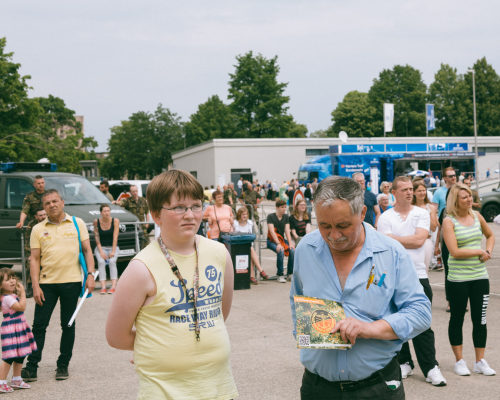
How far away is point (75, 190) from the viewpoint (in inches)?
547

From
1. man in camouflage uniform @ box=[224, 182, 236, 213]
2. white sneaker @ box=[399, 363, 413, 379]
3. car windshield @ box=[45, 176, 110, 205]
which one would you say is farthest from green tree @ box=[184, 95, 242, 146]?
white sneaker @ box=[399, 363, 413, 379]

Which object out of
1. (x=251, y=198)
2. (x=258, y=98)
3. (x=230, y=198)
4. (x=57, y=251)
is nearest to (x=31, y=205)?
(x=57, y=251)

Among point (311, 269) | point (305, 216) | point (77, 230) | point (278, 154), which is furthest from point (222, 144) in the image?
point (311, 269)

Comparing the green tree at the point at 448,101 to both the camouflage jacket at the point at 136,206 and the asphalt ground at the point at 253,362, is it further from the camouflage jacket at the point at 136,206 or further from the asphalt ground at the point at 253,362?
the asphalt ground at the point at 253,362

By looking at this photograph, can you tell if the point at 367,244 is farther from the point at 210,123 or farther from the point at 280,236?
the point at 210,123

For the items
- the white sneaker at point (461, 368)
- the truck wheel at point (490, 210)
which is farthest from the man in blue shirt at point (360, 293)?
the truck wheel at point (490, 210)

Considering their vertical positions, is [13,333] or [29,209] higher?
[29,209]

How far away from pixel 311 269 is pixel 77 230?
13.5ft

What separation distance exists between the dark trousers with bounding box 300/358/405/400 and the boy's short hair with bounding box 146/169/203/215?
1040 millimetres

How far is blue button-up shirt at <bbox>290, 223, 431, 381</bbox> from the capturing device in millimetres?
2805

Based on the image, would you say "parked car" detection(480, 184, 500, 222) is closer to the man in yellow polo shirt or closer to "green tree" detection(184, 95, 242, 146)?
the man in yellow polo shirt

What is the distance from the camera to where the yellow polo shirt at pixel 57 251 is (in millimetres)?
6320

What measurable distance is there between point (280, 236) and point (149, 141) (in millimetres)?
84268

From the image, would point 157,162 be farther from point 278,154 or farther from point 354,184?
point 354,184
